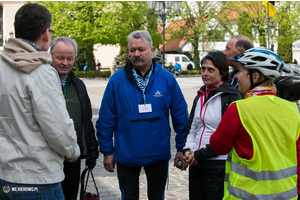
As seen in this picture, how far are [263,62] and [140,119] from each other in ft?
4.83

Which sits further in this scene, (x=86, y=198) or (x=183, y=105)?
(x=183, y=105)

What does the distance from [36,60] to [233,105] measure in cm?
131

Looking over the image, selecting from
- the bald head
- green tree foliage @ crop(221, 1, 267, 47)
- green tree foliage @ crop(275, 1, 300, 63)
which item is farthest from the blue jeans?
green tree foliage @ crop(221, 1, 267, 47)

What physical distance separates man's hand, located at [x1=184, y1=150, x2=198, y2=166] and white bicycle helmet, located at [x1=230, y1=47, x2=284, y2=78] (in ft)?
3.38

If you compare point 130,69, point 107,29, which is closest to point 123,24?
point 107,29

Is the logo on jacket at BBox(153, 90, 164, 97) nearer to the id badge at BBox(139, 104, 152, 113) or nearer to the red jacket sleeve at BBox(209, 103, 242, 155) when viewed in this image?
the id badge at BBox(139, 104, 152, 113)

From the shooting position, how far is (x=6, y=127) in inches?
99.8

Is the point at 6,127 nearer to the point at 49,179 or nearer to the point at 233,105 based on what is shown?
the point at 49,179

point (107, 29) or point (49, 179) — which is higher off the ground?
point (107, 29)

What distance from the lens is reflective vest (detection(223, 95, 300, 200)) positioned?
2549 mm

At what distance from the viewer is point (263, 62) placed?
271 cm

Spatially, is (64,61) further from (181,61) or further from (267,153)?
(181,61)

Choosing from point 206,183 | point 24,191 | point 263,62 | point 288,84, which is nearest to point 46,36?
point 24,191

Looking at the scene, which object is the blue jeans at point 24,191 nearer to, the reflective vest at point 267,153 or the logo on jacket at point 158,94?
the reflective vest at point 267,153
